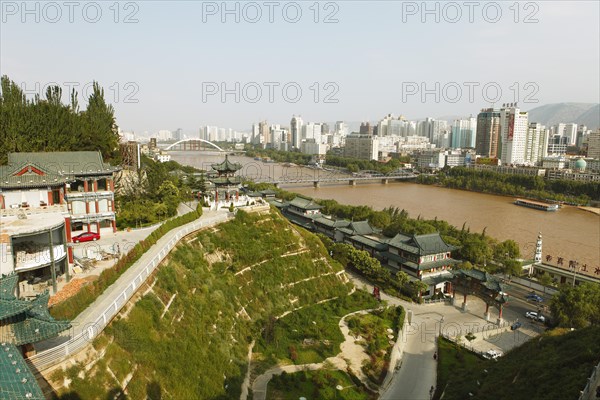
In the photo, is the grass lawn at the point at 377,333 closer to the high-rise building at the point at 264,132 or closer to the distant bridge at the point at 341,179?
the distant bridge at the point at 341,179

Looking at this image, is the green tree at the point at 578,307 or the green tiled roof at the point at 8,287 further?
the green tree at the point at 578,307

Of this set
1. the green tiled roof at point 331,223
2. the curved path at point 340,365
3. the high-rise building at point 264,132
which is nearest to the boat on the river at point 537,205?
the green tiled roof at point 331,223

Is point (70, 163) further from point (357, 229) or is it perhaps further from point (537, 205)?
point (537, 205)

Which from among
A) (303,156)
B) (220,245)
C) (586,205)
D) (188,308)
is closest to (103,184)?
(220,245)

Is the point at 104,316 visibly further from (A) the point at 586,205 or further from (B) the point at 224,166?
(A) the point at 586,205

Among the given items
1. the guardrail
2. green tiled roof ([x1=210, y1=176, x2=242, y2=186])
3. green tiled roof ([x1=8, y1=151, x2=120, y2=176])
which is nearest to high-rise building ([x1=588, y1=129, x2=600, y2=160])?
green tiled roof ([x1=210, y1=176, x2=242, y2=186])

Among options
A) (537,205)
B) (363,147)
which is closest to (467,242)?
(537,205)
